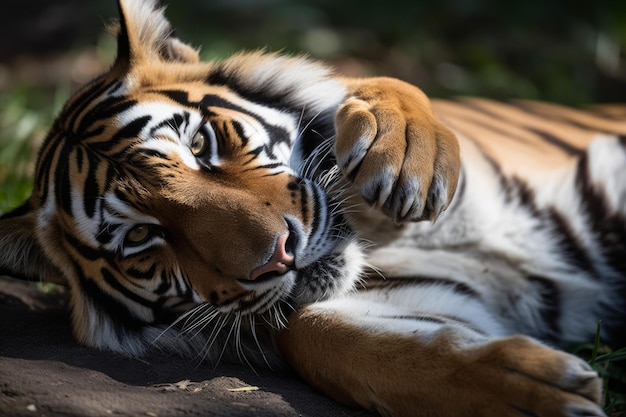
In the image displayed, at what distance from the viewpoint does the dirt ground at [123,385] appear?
51.0 inches

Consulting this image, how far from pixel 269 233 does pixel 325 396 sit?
0.35m

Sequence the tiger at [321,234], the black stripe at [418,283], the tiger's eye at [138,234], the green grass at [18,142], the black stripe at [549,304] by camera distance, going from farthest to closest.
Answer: the green grass at [18,142], the black stripe at [549,304], the black stripe at [418,283], the tiger's eye at [138,234], the tiger at [321,234]

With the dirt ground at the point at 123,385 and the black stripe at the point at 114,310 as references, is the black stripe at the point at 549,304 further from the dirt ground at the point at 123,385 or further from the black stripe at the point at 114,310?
the black stripe at the point at 114,310

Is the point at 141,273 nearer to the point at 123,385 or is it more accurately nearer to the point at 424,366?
the point at 123,385

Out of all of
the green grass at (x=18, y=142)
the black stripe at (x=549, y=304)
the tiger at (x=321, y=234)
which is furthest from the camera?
the green grass at (x=18, y=142)

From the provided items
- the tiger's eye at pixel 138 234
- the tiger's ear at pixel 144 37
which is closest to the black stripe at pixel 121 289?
the tiger's eye at pixel 138 234

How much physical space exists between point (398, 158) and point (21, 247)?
891 millimetres

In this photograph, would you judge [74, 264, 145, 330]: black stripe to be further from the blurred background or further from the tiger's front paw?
the blurred background

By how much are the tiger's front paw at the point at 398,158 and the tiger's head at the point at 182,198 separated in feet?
0.42

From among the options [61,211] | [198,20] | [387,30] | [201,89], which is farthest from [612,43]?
[61,211]

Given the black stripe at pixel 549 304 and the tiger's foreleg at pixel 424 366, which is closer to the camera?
the tiger's foreleg at pixel 424 366

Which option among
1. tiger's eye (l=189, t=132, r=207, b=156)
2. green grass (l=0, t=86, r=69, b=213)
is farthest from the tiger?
green grass (l=0, t=86, r=69, b=213)

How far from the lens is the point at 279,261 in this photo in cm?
144

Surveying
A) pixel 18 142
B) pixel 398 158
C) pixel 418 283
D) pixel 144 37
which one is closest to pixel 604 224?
pixel 418 283
